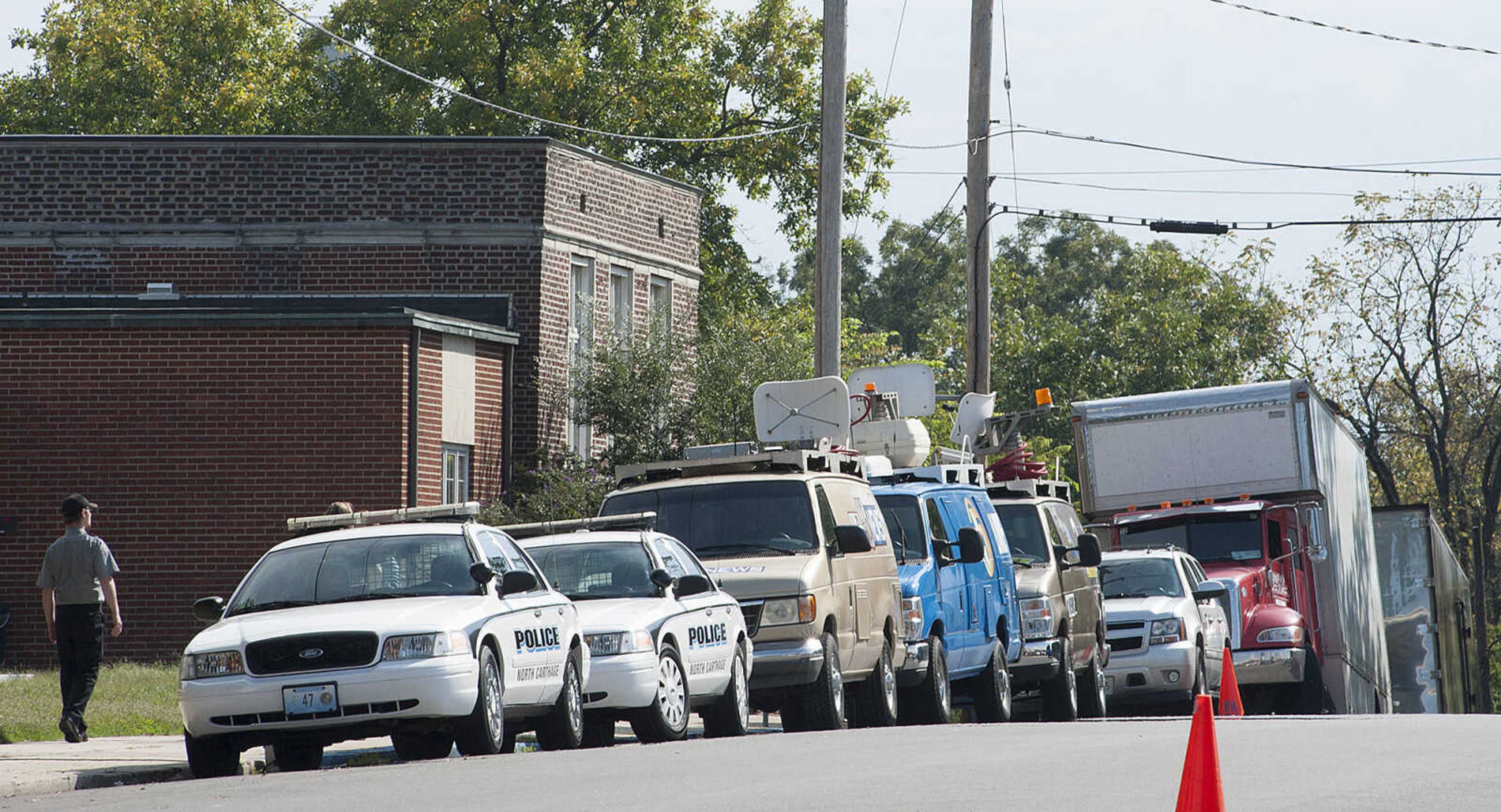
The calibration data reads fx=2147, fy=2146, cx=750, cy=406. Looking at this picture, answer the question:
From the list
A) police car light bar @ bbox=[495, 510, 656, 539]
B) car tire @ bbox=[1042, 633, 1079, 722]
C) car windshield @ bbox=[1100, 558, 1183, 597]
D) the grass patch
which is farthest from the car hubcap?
car windshield @ bbox=[1100, 558, 1183, 597]

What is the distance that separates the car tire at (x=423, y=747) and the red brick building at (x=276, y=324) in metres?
11.2

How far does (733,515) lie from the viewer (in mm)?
17359

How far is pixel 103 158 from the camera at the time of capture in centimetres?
3125

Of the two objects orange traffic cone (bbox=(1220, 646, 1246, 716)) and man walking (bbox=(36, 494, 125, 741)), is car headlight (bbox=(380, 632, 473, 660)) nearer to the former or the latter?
man walking (bbox=(36, 494, 125, 741))

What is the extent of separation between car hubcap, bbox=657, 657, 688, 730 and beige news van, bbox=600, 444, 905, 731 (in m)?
0.95

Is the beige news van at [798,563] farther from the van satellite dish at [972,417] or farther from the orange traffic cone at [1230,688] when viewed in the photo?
the van satellite dish at [972,417]

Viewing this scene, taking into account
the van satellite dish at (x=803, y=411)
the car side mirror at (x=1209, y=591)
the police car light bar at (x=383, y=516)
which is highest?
the van satellite dish at (x=803, y=411)

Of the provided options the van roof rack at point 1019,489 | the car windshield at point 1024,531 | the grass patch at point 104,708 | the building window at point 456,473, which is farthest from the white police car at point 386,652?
the building window at point 456,473

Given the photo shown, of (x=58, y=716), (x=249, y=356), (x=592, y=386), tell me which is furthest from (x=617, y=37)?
(x=58, y=716)

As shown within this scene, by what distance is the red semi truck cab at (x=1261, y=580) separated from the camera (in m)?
23.8

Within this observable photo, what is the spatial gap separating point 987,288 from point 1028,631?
966cm

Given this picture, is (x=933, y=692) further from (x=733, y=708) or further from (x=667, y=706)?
(x=667, y=706)

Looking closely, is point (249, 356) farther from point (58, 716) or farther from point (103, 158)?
point (58, 716)

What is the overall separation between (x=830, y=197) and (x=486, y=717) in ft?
37.6
